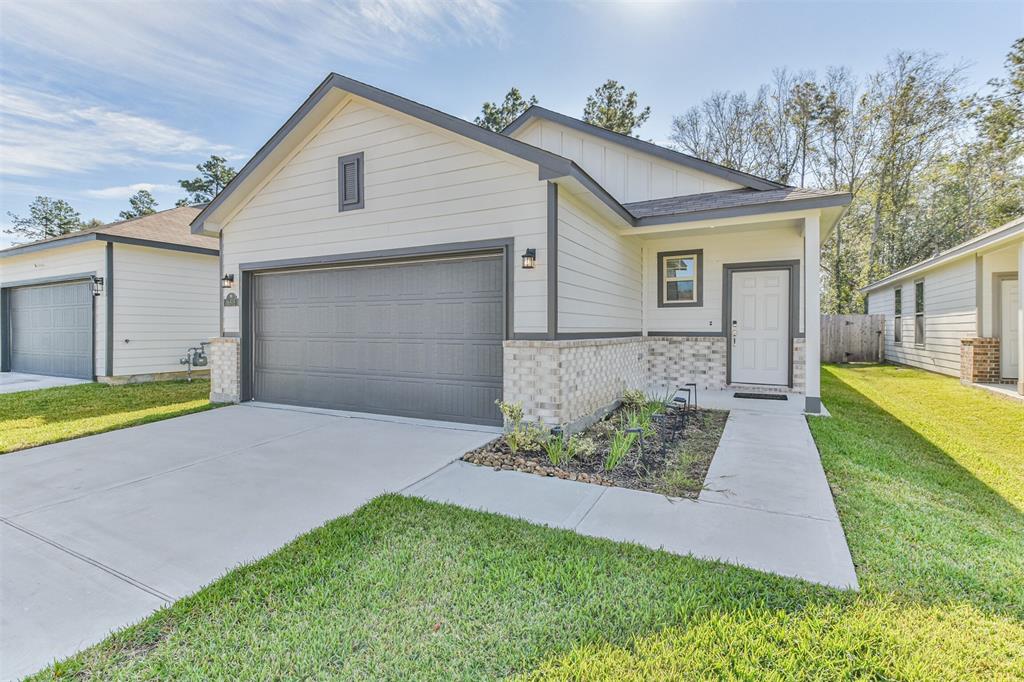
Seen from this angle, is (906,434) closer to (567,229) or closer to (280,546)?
(567,229)

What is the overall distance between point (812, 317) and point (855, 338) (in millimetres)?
12171

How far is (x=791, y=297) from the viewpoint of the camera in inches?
316

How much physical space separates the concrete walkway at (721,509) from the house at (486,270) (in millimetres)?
1534

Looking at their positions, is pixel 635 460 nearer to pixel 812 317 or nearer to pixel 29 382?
pixel 812 317

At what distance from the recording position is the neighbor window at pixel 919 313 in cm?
1289

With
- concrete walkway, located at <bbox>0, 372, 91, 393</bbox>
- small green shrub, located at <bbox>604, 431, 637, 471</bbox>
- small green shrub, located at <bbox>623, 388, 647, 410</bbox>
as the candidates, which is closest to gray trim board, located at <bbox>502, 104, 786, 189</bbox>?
small green shrub, located at <bbox>623, 388, 647, 410</bbox>

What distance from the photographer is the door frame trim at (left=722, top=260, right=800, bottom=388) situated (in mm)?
7992

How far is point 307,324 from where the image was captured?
746cm

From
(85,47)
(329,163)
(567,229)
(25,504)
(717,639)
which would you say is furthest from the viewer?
(85,47)

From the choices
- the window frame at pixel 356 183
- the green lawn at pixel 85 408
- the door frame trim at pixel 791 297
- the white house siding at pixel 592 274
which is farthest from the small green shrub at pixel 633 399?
the green lawn at pixel 85 408

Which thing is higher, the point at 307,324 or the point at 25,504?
the point at 307,324

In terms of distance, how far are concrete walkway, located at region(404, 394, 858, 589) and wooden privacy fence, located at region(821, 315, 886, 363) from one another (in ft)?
45.2

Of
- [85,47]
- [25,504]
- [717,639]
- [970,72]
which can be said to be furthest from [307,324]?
[970,72]

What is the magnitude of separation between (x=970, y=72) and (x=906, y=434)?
19594 millimetres
